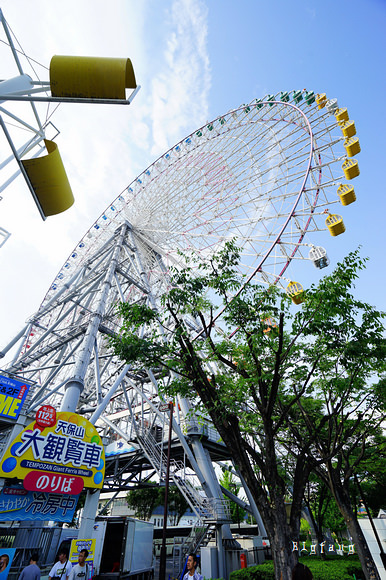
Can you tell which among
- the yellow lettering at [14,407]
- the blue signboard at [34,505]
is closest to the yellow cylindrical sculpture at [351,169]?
the blue signboard at [34,505]

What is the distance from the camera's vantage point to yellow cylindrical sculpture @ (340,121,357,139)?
17203 millimetres

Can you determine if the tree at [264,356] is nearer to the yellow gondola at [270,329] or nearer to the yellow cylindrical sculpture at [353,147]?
the yellow gondola at [270,329]

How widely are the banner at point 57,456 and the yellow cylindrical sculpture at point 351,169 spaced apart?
659 inches

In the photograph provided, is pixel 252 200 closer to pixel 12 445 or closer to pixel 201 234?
pixel 201 234

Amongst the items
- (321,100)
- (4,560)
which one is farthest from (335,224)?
(4,560)

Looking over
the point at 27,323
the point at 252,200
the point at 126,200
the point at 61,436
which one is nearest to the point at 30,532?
the point at 61,436

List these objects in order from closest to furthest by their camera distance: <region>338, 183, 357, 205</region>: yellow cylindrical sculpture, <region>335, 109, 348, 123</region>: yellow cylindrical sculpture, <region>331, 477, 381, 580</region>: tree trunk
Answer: <region>331, 477, 381, 580</region>: tree trunk
<region>338, 183, 357, 205</region>: yellow cylindrical sculpture
<region>335, 109, 348, 123</region>: yellow cylindrical sculpture

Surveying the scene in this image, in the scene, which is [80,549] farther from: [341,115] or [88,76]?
[341,115]

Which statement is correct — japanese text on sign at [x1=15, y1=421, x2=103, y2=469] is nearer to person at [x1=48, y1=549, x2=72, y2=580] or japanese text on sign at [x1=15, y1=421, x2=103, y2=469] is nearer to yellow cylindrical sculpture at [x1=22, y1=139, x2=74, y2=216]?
person at [x1=48, y1=549, x2=72, y2=580]

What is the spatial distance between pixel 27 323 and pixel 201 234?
38.2 feet

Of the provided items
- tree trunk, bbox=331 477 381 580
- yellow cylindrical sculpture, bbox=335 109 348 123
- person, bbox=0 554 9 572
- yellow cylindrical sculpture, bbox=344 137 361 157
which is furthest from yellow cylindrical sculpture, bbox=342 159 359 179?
person, bbox=0 554 9 572

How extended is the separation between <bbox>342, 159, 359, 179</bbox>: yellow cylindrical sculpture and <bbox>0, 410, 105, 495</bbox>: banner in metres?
16.7

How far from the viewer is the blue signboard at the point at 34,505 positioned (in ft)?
29.1

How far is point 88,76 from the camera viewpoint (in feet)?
13.6
